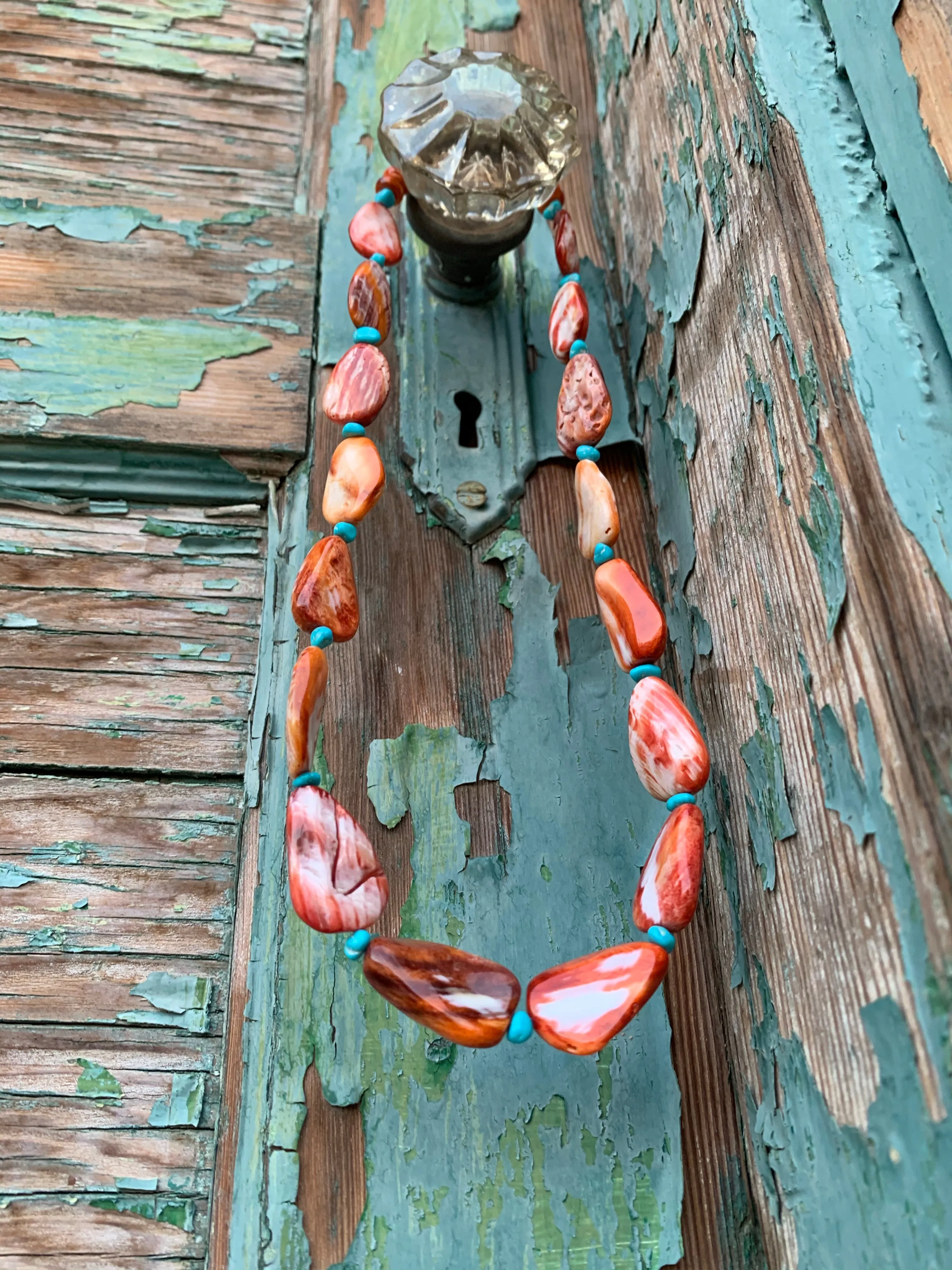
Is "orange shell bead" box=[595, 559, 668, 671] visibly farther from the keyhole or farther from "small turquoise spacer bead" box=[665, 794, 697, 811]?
the keyhole

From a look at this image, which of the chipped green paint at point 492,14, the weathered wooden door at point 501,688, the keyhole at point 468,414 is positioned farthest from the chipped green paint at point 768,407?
the chipped green paint at point 492,14

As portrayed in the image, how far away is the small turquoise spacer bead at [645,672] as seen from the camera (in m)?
0.64

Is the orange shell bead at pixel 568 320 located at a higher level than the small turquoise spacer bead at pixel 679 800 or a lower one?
higher

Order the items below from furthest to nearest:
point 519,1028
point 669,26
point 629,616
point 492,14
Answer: point 492,14 < point 669,26 < point 629,616 < point 519,1028

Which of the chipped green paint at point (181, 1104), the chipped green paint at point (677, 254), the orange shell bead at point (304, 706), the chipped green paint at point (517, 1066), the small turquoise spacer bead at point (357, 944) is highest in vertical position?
the chipped green paint at point (677, 254)

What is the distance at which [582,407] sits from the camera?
75 centimetres

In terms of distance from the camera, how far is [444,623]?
0.74 m

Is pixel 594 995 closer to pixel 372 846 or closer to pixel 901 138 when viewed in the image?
pixel 372 846

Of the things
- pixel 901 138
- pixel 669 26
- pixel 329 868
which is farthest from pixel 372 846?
pixel 669 26

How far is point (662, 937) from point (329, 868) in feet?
0.63

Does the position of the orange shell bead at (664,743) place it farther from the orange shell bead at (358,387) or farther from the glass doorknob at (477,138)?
the glass doorknob at (477,138)

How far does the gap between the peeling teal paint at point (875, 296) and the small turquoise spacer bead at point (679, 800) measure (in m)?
0.21

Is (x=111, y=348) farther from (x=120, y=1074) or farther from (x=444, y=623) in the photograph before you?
(x=120, y=1074)

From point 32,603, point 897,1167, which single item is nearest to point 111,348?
point 32,603
